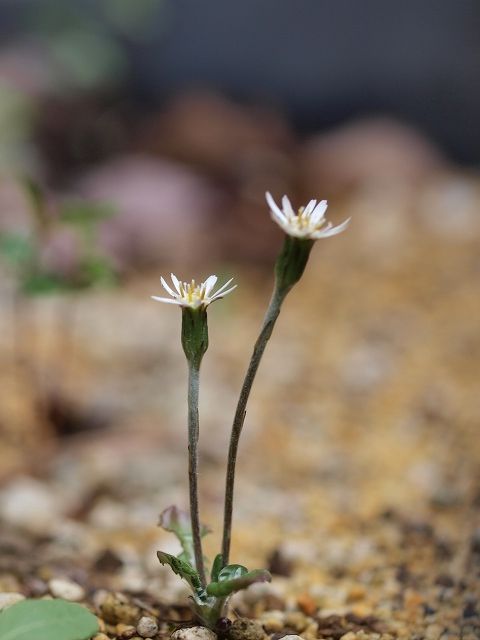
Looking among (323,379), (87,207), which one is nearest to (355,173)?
(323,379)

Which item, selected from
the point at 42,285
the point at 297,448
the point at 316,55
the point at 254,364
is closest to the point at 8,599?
the point at 254,364

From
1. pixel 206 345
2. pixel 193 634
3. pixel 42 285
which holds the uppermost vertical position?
pixel 42 285

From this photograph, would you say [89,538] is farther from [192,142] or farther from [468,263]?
[192,142]

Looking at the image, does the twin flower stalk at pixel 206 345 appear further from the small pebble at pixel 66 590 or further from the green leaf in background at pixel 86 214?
the green leaf in background at pixel 86 214

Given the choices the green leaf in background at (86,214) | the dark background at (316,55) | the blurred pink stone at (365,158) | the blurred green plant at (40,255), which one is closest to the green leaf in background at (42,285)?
the blurred green plant at (40,255)

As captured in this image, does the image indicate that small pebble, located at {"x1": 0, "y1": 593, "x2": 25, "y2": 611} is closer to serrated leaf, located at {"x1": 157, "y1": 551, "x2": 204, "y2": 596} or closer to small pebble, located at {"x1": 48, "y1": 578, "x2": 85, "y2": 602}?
small pebble, located at {"x1": 48, "y1": 578, "x2": 85, "y2": 602}

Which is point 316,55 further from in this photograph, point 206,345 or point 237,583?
point 237,583
